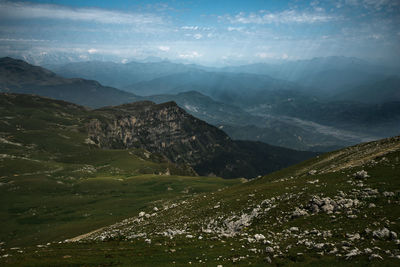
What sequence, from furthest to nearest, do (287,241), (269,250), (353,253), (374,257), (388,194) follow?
(388,194)
(287,241)
(269,250)
(353,253)
(374,257)

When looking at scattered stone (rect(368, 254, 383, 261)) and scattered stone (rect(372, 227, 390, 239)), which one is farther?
scattered stone (rect(372, 227, 390, 239))

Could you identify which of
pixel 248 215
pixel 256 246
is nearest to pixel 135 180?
pixel 248 215

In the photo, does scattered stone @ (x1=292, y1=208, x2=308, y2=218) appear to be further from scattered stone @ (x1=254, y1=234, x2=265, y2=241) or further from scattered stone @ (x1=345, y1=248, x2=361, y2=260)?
scattered stone @ (x1=345, y1=248, x2=361, y2=260)

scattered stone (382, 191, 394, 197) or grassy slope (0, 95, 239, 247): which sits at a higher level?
scattered stone (382, 191, 394, 197)

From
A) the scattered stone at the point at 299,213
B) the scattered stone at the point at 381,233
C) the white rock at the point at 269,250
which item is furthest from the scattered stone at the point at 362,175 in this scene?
the white rock at the point at 269,250

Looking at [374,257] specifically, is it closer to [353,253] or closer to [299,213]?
[353,253]

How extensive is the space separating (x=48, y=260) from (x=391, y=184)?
108ft

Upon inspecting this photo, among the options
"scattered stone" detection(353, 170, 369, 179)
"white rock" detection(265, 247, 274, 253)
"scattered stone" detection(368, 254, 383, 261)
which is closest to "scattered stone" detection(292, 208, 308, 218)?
"white rock" detection(265, 247, 274, 253)

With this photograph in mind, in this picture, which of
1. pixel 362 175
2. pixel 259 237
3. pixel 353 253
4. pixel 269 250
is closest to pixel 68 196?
pixel 259 237

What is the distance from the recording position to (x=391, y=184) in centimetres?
2695

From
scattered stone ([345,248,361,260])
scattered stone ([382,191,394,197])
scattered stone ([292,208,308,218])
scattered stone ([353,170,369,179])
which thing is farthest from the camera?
scattered stone ([353,170,369,179])

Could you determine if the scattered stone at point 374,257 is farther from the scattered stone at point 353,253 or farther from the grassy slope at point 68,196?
the grassy slope at point 68,196

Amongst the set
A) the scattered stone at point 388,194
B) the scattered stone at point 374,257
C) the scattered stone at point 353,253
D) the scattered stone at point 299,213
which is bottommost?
the scattered stone at point 299,213

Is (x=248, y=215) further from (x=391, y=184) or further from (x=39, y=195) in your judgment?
(x=39, y=195)
